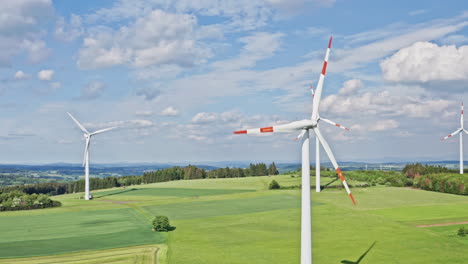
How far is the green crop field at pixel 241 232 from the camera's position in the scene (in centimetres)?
4912

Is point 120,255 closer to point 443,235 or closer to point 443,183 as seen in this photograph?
point 443,235

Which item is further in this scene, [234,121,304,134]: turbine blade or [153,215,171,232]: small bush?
[153,215,171,232]: small bush

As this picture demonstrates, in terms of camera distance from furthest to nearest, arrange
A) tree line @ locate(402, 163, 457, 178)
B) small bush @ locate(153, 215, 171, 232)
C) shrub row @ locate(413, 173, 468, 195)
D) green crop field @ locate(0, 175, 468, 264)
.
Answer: tree line @ locate(402, 163, 457, 178)
shrub row @ locate(413, 173, 468, 195)
small bush @ locate(153, 215, 171, 232)
green crop field @ locate(0, 175, 468, 264)

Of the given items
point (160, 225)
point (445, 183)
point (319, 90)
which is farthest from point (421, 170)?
point (319, 90)

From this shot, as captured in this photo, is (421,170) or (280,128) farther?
(421,170)

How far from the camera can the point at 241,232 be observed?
64.2m

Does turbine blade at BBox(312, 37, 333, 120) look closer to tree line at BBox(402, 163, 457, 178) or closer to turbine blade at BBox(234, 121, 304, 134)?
turbine blade at BBox(234, 121, 304, 134)

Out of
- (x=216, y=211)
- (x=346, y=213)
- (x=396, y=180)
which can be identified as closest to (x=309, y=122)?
→ (x=346, y=213)

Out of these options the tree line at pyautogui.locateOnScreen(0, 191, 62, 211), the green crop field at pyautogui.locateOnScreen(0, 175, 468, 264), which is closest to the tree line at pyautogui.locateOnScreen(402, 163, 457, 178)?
the green crop field at pyautogui.locateOnScreen(0, 175, 468, 264)

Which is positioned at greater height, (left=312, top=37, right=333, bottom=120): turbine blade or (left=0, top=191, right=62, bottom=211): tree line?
(left=312, top=37, right=333, bottom=120): turbine blade

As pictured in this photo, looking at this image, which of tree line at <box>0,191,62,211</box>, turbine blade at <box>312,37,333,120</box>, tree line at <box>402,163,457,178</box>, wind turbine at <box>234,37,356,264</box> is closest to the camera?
wind turbine at <box>234,37,356,264</box>

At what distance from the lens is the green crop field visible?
4912 cm

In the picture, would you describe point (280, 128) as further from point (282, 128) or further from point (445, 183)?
point (445, 183)

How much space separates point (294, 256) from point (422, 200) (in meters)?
62.2
